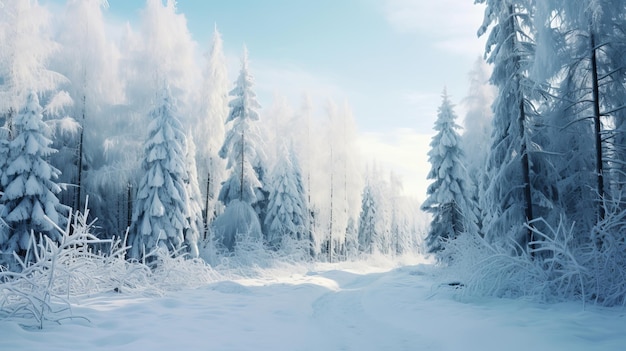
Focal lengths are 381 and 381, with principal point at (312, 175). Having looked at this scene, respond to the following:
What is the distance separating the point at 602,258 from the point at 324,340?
552 cm

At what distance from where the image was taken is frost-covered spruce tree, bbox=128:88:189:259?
17.2 m

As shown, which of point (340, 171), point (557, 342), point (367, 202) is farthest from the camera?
point (367, 202)

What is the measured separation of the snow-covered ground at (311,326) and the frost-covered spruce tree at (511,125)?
372cm

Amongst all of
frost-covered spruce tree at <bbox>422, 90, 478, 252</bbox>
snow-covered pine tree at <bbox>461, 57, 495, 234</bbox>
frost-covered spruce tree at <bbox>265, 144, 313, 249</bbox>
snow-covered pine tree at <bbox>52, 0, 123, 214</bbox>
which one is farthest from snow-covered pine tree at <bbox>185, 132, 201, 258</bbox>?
snow-covered pine tree at <bbox>461, 57, 495, 234</bbox>

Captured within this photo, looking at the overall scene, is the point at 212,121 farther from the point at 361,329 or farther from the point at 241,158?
the point at 361,329

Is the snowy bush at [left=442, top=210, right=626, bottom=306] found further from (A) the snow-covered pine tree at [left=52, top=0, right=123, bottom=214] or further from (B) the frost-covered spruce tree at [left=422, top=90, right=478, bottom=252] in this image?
(A) the snow-covered pine tree at [left=52, top=0, right=123, bottom=214]

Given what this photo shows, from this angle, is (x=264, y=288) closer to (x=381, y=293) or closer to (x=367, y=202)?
(x=381, y=293)

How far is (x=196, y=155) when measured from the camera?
958 inches

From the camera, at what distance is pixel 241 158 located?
2231 centimetres

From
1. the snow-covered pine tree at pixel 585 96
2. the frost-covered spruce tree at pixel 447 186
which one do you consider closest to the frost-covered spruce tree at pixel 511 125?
the snow-covered pine tree at pixel 585 96

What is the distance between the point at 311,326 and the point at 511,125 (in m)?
8.51

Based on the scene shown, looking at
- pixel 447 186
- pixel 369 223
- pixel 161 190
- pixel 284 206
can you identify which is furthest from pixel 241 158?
pixel 369 223

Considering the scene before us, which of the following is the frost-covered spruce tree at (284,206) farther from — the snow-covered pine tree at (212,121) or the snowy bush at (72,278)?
the snowy bush at (72,278)

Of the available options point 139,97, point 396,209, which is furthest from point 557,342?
point 396,209
